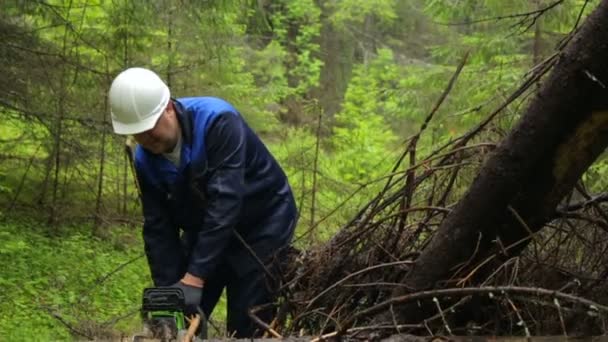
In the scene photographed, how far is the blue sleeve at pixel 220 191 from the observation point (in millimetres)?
3723

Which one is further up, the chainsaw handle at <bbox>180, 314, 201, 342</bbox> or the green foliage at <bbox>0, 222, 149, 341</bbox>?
the chainsaw handle at <bbox>180, 314, 201, 342</bbox>

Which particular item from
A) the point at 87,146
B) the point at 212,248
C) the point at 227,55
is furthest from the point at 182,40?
the point at 212,248

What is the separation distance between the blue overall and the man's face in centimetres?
5

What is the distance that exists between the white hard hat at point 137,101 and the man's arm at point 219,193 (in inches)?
11.1

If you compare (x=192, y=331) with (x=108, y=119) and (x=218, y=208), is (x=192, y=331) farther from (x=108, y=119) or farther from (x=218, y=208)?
(x=108, y=119)

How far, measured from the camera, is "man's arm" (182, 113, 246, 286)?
371 cm

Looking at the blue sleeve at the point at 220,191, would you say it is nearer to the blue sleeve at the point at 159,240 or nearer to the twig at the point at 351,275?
the blue sleeve at the point at 159,240

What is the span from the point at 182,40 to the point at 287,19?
10466 millimetres

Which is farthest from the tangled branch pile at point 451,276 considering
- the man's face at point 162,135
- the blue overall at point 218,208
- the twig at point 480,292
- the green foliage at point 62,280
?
the green foliage at point 62,280

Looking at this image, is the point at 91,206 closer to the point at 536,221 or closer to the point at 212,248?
the point at 212,248

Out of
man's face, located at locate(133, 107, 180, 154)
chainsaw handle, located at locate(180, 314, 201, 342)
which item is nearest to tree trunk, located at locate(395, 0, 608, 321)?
chainsaw handle, located at locate(180, 314, 201, 342)

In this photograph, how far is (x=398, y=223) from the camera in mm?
3764

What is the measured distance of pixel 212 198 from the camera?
3787 mm

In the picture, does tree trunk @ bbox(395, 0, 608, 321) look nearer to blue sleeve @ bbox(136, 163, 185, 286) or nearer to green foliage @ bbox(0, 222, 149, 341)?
blue sleeve @ bbox(136, 163, 185, 286)
